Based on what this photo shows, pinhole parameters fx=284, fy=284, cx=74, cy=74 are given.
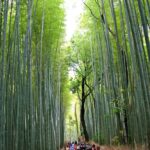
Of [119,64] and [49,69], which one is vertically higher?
[49,69]

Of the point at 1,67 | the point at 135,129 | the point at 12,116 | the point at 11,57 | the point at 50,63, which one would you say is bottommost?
the point at 135,129

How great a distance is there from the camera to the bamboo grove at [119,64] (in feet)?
18.4

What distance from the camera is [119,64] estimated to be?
824 centimetres

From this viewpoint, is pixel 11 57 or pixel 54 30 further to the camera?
pixel 54 30

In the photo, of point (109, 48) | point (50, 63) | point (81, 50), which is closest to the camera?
point (109, 48)

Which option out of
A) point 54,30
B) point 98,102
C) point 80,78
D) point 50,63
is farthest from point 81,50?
point 54,30

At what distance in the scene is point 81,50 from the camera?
16.3 meters

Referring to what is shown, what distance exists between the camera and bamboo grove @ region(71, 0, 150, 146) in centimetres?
560

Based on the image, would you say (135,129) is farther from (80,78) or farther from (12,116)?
(80,78)

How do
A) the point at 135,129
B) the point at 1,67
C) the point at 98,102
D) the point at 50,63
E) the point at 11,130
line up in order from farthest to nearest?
the point at 98,102, the point at 50,63, the point at 135,129, the point at 11,130, the point at 1,67

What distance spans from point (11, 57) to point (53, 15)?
9.43 ft

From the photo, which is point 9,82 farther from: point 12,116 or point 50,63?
point 50,63

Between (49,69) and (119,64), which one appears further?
(49,69)

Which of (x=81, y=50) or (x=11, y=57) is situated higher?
(x=81, y=50)
